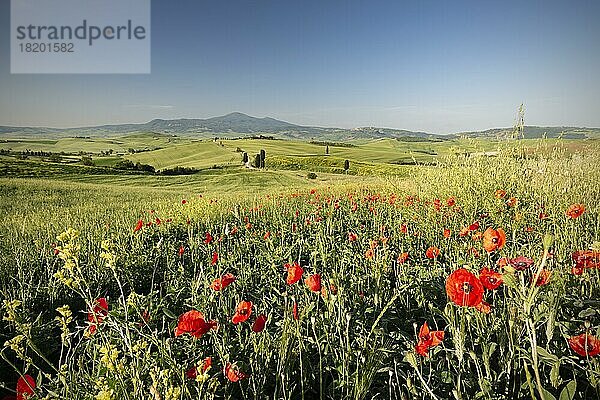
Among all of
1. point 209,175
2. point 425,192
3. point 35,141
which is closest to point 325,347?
point 425,192

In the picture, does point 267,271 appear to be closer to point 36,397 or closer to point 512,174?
point 36,397

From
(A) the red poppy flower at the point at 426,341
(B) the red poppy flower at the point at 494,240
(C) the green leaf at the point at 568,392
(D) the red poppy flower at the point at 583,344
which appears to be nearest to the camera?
(C) the green leaf at the point at 568,392

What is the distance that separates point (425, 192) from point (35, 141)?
1023 centimetres

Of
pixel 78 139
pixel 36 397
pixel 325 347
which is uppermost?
pixel 78 139

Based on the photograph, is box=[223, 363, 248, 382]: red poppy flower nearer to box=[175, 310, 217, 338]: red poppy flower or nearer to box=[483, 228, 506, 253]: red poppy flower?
box=[175, 310, 217, 338]: red poppy flower

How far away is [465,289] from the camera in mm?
1017

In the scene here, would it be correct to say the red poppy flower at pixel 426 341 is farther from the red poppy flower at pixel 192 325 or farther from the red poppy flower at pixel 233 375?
the red poppy flower at pixel 192 325

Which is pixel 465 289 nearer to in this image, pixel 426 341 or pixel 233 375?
pixel 426 341

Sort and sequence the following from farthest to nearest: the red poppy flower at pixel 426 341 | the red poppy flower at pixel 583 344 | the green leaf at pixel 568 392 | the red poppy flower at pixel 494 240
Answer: the red poppy flower at pixel 494 240 → the red poppy flower at pixel 426 341 → the red poppy flower at pixel 583 344 → the green leaf at pixel 568 392

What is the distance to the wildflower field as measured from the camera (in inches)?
43.3

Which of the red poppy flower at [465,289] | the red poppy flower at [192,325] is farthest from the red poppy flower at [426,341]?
the red poppy flower at [192,325]

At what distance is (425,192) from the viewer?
18.6 ft

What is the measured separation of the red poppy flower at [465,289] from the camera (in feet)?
3.32

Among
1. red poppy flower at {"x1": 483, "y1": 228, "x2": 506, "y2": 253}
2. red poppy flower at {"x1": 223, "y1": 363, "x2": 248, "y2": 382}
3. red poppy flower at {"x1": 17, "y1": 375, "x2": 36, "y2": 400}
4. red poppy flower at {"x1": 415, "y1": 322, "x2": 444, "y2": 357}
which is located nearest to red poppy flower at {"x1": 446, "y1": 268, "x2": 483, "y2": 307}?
red poppy flower at {"x1": 415, "y1": 322, "x2": 444, "y2": 357}
